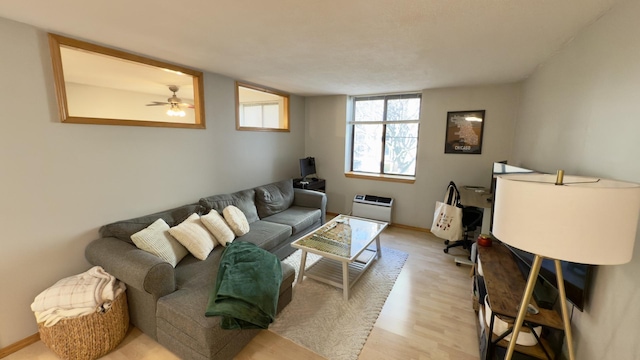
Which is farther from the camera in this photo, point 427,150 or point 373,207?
point 373,207

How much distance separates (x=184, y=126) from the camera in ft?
9.57

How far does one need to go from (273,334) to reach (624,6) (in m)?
3.01

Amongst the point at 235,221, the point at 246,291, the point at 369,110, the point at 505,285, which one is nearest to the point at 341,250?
the point at 246,291

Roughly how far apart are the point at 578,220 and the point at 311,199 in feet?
11.3

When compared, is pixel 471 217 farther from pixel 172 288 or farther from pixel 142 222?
pixel 142 222

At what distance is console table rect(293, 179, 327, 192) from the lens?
4570 millimetres

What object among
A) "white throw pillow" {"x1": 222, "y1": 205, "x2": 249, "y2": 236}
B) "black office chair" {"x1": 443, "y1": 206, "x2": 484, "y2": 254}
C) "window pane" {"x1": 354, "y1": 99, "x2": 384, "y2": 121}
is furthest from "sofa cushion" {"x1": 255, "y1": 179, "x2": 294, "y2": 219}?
"black office chair" {"x1": 443, "y1": 206, "x2": 484, "y2": 254}

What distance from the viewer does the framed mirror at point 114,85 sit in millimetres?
2049

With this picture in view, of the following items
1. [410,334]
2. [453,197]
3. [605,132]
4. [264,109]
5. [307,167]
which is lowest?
[410,334]

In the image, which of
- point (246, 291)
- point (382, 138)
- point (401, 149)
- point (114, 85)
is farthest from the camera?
point (382, 138)

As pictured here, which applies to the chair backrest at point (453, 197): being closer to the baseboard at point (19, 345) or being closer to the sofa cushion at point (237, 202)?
the sofa cushion at point (237, 202)

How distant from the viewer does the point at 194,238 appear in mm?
2400

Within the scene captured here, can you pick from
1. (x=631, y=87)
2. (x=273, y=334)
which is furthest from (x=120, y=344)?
(x=631, y=87)

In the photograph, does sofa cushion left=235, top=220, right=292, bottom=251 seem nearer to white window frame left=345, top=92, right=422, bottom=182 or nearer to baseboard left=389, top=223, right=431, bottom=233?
white window frame left=345, top=92, right=422, bottom=182
